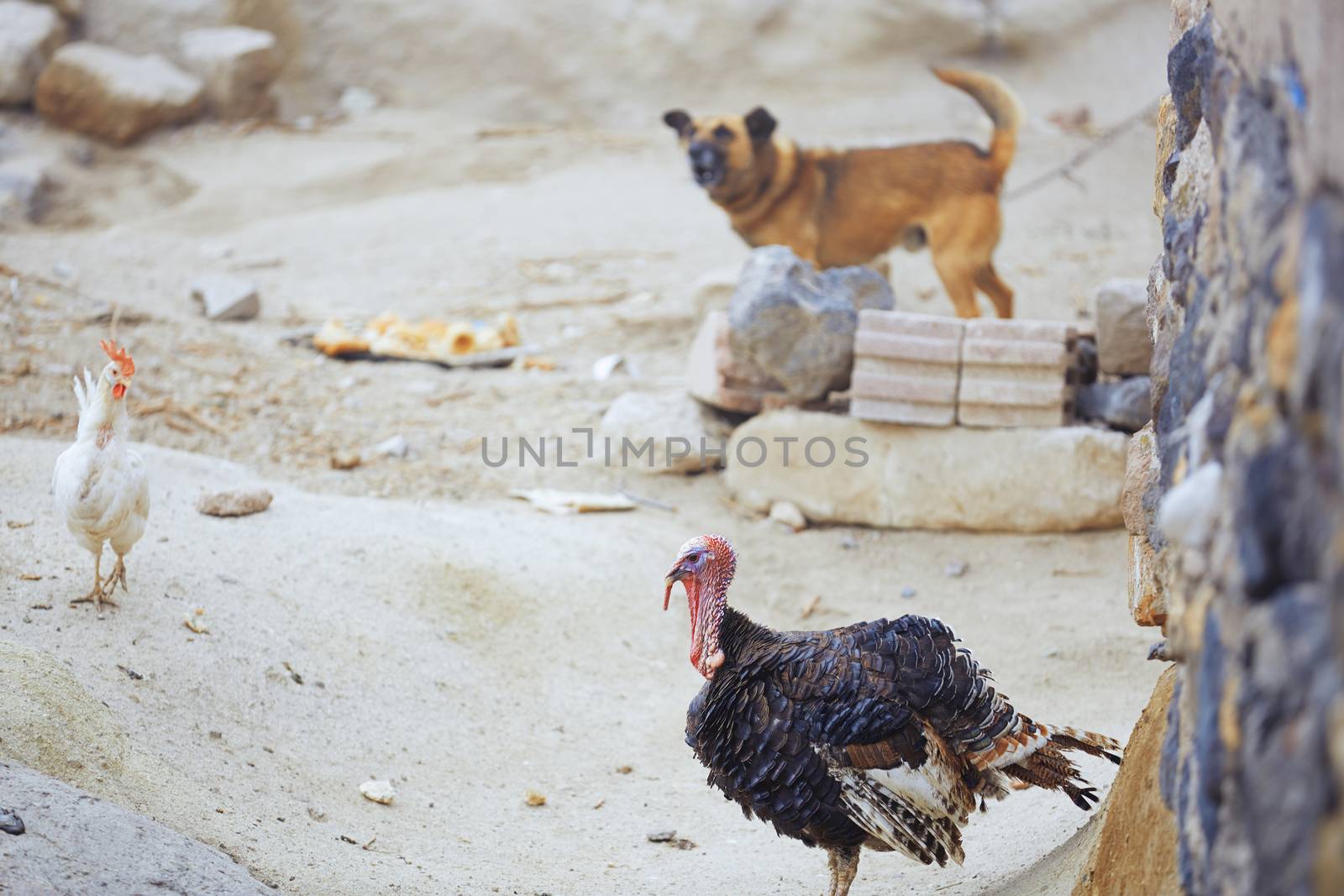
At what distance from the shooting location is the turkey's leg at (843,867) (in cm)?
347

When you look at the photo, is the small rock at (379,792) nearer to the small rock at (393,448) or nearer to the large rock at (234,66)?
the small rock at (393,448)

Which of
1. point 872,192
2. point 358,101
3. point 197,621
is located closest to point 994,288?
point 872,192

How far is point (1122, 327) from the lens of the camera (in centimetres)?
622

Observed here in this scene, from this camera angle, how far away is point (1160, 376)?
2910mm

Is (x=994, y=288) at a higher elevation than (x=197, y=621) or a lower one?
higher

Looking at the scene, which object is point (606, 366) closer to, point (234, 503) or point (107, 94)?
point (234, 503)

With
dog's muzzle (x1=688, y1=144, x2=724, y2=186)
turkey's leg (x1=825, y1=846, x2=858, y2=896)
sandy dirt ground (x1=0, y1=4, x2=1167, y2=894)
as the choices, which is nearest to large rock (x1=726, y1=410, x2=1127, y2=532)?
sandy dirt ground (x1=0, y1=4, x2=1167, y2=894)

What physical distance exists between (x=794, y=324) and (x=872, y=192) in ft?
5.96

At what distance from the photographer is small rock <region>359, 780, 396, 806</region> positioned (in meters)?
4.12

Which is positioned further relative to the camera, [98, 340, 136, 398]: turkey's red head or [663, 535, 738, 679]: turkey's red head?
[98, 340, 136, 398]: turkey's red head

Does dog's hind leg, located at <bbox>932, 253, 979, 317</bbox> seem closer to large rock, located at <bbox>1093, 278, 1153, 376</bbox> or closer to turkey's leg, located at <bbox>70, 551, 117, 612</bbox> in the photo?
large rock, located at <bbox>1093, 278, 1153, 376</bbox>

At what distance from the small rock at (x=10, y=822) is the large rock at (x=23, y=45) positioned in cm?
1196

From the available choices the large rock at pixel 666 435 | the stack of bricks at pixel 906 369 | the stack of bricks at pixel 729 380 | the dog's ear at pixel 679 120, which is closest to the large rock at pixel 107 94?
the dog's ear at pixel 679 120

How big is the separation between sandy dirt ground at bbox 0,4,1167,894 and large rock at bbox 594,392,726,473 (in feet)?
0.42
